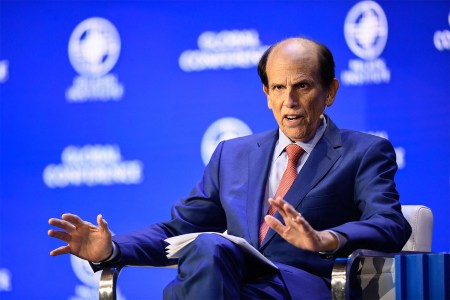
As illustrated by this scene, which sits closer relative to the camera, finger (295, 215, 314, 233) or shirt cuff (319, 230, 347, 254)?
finger (295, 215, 314, 233)

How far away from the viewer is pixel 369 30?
4.32 m

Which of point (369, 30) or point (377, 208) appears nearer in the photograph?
point (377, 208)

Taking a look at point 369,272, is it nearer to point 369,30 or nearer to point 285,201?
point 285,201

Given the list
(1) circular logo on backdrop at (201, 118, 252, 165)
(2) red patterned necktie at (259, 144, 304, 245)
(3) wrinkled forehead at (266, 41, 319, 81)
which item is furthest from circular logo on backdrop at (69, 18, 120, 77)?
(2) red patterned necktie at (259, 144, 304, 245)

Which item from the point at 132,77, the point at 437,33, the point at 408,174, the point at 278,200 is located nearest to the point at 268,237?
the point at 278,200

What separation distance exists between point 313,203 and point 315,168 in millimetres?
150

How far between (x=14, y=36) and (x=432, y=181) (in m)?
2.76

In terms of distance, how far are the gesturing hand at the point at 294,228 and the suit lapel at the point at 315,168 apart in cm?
48

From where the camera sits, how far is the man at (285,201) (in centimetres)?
275

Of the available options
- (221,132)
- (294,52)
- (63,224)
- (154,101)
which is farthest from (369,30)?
(63,224)

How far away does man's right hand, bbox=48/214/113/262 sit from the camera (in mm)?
2916

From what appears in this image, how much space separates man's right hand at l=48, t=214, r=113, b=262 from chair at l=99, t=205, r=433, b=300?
0.33 feet

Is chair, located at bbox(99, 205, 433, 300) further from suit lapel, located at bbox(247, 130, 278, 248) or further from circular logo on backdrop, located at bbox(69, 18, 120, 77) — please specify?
circular logo on backdrop, located at bbox(69, 18, 120, 77)

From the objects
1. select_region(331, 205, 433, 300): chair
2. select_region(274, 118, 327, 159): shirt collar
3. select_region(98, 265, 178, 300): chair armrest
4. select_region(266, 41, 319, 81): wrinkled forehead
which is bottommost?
select_region(98, 265, 178, 300): chair armrest
